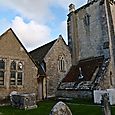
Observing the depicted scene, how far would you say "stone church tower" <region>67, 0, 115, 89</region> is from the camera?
24.4 meters

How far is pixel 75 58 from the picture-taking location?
30781 millimetres

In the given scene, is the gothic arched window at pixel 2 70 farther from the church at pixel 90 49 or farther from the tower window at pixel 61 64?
the tower window at pixel 61 64

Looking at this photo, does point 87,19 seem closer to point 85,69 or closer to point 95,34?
point 95,34

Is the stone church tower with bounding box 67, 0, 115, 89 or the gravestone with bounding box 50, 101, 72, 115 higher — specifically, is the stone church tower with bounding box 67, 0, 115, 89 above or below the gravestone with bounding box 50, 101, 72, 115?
above

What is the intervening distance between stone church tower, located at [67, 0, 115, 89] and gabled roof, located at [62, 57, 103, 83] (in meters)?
0.77

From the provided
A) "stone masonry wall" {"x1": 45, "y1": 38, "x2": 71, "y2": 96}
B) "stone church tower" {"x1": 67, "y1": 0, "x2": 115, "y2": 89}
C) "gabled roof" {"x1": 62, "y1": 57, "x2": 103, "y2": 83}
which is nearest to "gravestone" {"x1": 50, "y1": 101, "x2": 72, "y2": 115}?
"stone church tower" {"x1": 67, "y1": 0, "x2": 115, "y2": 89}

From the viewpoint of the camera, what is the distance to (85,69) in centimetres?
2667

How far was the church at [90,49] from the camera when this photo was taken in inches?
922

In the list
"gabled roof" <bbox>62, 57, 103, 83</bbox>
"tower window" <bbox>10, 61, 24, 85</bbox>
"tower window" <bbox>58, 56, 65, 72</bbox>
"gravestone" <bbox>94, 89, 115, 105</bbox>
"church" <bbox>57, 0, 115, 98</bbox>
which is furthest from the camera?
"tower window" <bbox>58, 56, 65, 72</bbox>

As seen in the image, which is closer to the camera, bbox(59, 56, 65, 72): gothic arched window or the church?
the church

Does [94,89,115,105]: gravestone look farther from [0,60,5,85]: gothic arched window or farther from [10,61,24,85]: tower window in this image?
[0,60,5,85]: gothic arched window

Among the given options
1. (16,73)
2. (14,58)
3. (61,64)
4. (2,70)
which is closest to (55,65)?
(61,64)

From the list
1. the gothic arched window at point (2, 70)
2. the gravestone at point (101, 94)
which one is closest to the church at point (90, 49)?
the gravestone at point (101, 94)

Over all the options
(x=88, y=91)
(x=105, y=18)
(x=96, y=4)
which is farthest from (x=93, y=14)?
(x=88, y=91)
